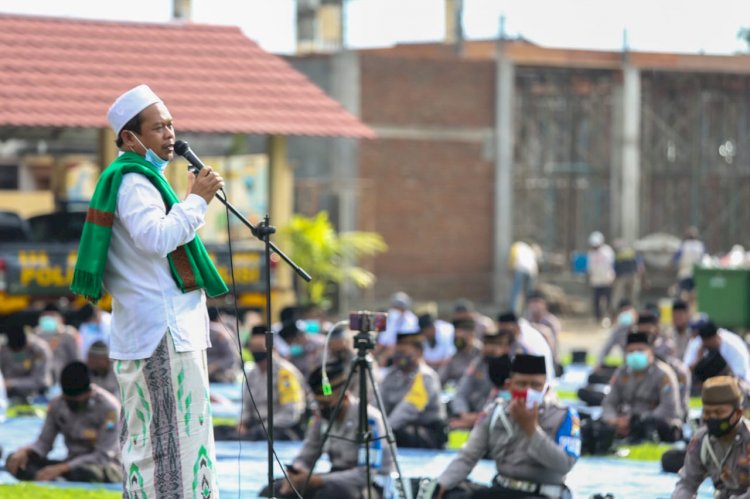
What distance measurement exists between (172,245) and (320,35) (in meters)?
30.7

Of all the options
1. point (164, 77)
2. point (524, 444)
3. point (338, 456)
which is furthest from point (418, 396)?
point (164, 77)

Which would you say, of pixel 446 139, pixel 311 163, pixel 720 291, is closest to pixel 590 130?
pixel 446 139

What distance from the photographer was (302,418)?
13.9 meters

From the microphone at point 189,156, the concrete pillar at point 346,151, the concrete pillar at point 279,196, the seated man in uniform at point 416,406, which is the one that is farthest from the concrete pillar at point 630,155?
the microphone at point 189,156

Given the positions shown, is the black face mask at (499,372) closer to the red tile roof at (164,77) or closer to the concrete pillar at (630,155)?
the red tile roof at (164,77)

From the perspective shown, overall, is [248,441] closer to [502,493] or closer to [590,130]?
[502,493]

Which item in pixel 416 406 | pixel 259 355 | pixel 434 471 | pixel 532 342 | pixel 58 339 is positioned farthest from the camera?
pixel 58 339

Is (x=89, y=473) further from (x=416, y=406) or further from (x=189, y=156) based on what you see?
(x=189, y=156)

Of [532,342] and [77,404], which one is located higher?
[532,342]

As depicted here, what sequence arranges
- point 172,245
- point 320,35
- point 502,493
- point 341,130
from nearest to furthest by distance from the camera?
point 172,245 < point 502,493 < point 341,130 < point 320,35

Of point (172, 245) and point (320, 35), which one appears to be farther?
point (320, 35)

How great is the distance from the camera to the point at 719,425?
803 centimetres

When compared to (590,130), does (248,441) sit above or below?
below

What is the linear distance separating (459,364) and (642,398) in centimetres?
392
